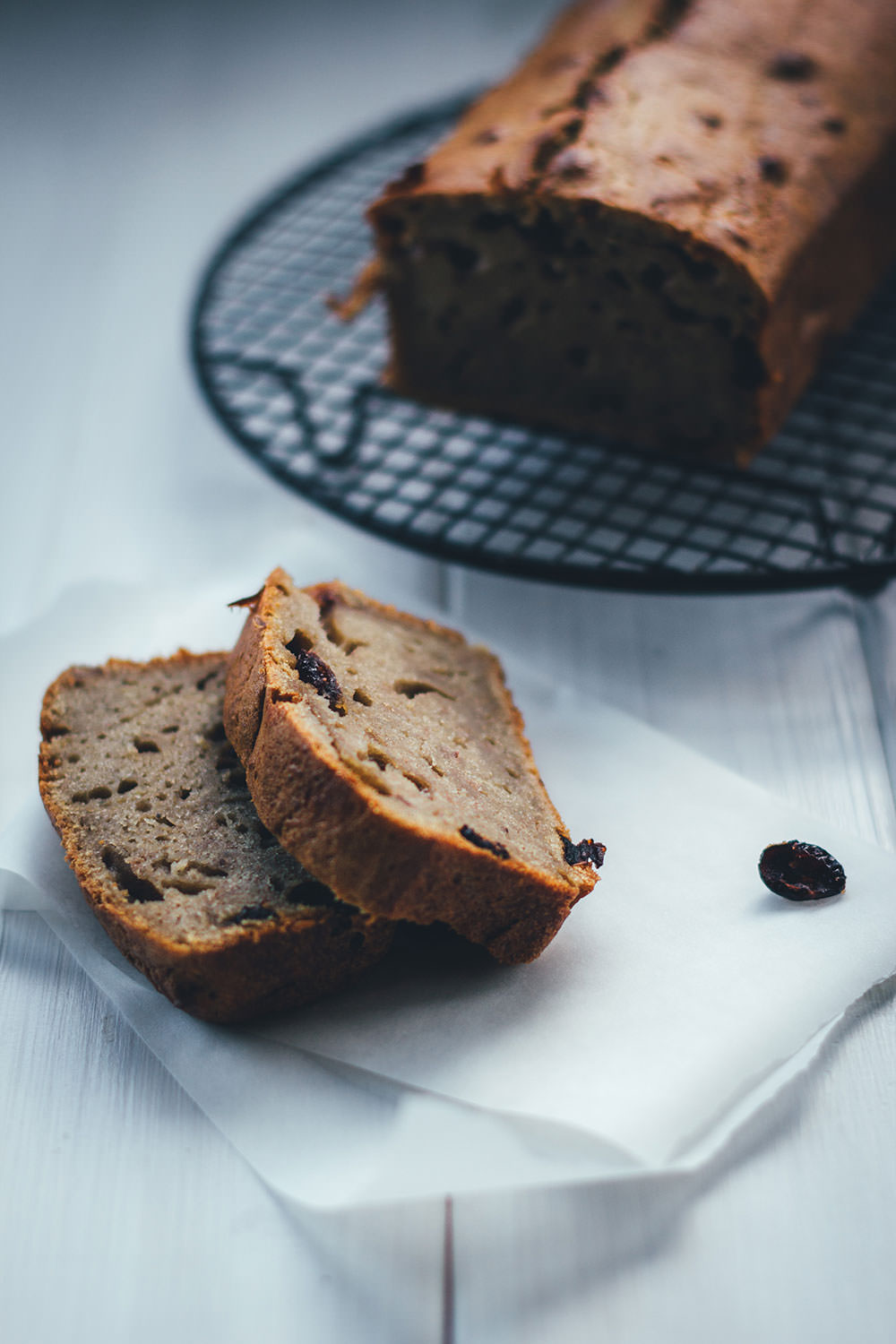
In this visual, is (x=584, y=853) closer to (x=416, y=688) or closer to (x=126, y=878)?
(x=416, y=688)

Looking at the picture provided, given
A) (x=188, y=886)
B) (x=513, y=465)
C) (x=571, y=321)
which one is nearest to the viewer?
(x=188, y=886)

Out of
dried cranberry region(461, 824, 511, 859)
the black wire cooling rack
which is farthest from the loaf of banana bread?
dried cranberry region(461, 824, 511, 859)

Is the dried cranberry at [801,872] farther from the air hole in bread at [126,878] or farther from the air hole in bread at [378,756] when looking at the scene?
the air hole in bread at [126,878]

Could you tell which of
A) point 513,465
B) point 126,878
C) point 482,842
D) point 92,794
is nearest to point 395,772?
point 482,842

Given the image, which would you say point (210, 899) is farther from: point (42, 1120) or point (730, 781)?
point (730, 781)

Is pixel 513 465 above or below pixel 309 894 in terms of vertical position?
below

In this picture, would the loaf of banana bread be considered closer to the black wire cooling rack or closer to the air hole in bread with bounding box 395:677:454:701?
the black wire cooling rack

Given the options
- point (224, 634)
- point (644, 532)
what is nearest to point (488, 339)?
point (644, 532)

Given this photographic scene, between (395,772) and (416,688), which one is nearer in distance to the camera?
(395,772)
